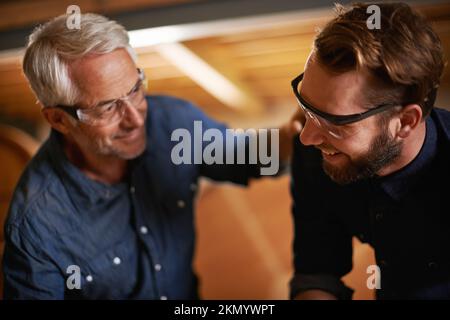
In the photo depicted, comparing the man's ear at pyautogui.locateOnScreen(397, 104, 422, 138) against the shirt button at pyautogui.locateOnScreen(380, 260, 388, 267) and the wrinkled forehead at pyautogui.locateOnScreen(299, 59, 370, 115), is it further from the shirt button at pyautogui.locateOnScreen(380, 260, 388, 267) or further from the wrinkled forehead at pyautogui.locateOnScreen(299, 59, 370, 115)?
the shirt button at pyautogui.locateOnScreen(380, 260, 388, 267)

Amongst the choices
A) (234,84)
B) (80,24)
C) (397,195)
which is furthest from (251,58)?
(397,195)

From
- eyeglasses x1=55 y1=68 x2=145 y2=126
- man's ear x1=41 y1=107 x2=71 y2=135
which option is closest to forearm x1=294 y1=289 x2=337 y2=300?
eyeglasses x1=55 y1=68 x2=145 y2=126

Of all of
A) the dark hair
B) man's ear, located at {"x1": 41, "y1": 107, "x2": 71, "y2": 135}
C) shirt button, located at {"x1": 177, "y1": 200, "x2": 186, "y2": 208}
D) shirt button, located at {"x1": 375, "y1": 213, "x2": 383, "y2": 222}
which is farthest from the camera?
shirt button, located at {"x1": 177, "y1": 200, "x2": 186, "y2": 208}

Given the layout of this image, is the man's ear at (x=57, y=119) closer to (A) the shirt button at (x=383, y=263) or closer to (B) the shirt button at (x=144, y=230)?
(B) the shirt button at (x=144, y=230)

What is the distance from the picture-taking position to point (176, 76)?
9.86 ft

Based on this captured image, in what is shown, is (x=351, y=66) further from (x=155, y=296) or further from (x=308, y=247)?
(x=155, y=296)

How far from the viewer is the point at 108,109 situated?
137 cm

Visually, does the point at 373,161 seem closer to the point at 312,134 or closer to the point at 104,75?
the point at 312,134

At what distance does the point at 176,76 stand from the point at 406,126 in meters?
2.10

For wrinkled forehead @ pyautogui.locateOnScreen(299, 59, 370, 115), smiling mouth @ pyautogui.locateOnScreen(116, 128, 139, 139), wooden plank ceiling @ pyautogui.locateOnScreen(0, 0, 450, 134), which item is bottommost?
wrinkled forehead @ pyautogui.locateOnScreen(299, 59, 370, 115)

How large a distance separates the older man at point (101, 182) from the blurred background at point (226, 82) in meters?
0.33

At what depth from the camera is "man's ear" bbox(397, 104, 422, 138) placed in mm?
1038

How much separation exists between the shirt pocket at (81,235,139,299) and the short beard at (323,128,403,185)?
700mm

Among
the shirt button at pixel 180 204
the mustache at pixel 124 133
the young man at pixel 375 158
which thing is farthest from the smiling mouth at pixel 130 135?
the young man at pixel 375 158
